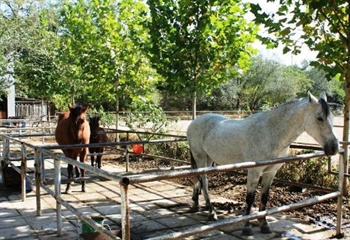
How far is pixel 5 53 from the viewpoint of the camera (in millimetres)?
15289

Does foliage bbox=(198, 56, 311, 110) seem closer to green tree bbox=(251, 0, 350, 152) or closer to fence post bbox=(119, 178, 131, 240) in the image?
green tree bbox=(251, 0, 350, 152)

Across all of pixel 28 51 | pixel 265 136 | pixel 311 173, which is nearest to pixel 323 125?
pixel 265 136

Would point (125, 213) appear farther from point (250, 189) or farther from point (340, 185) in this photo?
point (340, 185)

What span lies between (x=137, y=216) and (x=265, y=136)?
209 centimetres

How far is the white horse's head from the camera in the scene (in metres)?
3.44

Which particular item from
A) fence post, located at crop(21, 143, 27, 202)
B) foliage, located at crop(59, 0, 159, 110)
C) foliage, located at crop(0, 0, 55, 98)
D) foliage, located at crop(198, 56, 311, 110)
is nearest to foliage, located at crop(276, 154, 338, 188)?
fence post, located at crop(21, 143, 27, 202)

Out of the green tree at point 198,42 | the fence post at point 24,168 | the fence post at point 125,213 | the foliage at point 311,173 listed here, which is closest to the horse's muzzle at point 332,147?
the fence post at point 125,213

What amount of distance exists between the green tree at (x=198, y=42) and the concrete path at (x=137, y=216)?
7.15 feet

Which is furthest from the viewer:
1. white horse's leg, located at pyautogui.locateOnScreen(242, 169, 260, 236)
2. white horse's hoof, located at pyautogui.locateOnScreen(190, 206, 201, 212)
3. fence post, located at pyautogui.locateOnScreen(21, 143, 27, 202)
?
fence post, located at pyautogui.locateOnScreen(21, 143, 27, 202)

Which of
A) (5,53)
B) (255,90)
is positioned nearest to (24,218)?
(5,53)

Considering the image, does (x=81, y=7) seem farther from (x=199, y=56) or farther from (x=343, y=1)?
(x=343, y=1)

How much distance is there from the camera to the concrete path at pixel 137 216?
13.7 ft

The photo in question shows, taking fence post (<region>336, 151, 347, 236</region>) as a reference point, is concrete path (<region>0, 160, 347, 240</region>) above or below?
below

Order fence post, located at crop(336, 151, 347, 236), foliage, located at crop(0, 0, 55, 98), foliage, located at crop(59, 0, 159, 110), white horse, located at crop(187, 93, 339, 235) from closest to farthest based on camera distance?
white horse, located at crop(187, 93, 339, 235) < fence post, located at crop(336, 151, 347, 236) < foliage, located at crop(59, 0, 159, 110) < foliage, located at crop(0, 0, 55, 98)
